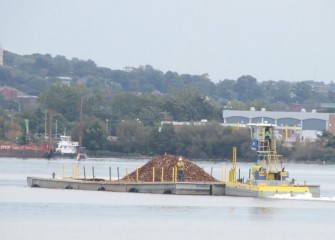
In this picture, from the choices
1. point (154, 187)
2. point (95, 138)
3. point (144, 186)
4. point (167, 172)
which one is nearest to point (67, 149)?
point (95, 138)

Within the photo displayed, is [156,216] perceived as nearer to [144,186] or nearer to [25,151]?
[144,186]

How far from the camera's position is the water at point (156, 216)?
55.6 metres

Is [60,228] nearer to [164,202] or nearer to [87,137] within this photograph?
[164,202]

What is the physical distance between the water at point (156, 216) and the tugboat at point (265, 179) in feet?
1.41

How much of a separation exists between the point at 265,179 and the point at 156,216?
28.9 ft

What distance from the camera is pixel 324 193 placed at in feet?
269

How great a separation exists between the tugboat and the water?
1.41 ft

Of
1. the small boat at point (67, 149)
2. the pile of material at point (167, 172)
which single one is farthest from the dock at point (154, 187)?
the small boat at point (67, 149)

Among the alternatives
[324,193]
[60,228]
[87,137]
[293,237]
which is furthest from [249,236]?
[87,137]

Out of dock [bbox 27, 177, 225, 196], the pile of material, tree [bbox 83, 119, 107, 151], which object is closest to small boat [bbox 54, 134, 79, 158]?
tree [bbox 83, 119, 107, 151]

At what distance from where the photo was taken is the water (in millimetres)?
55594

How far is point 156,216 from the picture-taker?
206 feet

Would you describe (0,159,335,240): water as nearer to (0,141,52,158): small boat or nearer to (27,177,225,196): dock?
(27,177,225,196): dock

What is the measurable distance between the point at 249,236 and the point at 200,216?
24.7 feet
